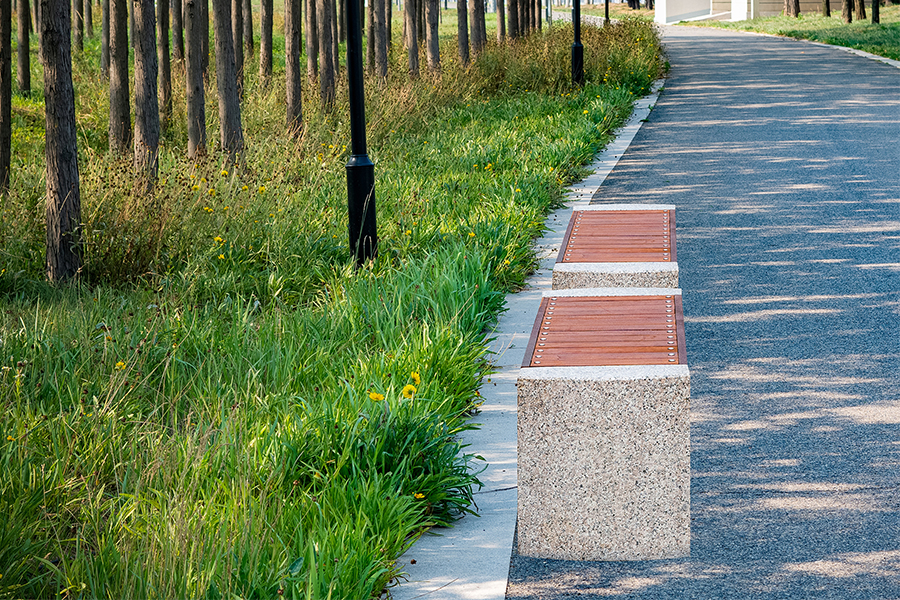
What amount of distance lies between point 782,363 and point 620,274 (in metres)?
1.56

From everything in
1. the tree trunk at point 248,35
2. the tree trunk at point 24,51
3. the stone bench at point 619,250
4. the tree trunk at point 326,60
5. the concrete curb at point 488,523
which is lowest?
the concrete curb at point 488,523

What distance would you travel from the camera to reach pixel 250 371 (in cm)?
570

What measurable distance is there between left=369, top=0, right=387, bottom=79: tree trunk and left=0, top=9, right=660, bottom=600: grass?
9.18m

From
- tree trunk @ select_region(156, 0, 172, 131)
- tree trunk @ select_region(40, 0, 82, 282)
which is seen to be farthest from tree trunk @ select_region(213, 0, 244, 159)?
tree trunk @ select_region(40, 0, 82, 282)

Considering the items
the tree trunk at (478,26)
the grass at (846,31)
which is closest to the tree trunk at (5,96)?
the tree trunk at (478,26)

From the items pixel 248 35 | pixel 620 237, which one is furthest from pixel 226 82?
pixel 248 35

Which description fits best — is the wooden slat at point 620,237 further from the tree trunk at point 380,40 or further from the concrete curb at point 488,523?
the tree trunk at point 380,40

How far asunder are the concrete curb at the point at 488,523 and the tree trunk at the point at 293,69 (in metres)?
8.68

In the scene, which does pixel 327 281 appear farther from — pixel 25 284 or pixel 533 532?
pixel 533 532

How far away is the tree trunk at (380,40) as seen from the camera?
2198 centimetres

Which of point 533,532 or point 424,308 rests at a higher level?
point 424,308

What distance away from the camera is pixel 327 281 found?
820cm

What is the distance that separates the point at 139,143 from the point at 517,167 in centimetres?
458

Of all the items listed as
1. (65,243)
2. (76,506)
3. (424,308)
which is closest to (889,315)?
(424,308)
